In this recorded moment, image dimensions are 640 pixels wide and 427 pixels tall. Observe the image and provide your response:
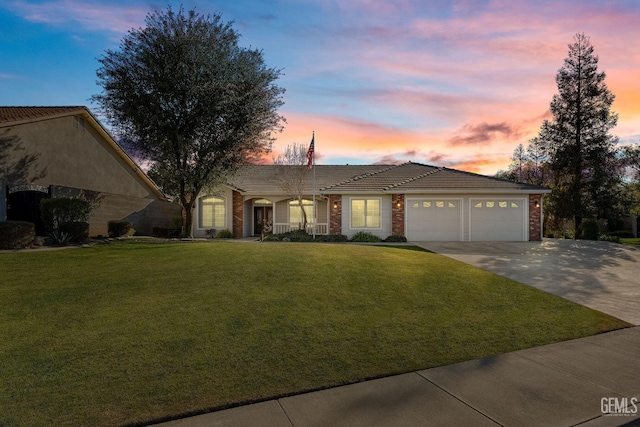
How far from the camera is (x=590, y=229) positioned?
72.7ft

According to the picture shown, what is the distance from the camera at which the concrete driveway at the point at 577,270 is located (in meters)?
7.89

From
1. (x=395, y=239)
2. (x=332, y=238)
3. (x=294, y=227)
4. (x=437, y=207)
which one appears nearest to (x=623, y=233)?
(x=437, y=207)

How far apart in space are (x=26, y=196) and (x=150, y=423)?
47.8 feet

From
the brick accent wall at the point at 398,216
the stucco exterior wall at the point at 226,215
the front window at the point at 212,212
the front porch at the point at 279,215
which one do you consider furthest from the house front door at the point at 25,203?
the brick accent wall at the point at 398,216

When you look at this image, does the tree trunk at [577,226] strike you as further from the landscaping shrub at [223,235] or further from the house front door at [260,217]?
the landscaping shrub at [223,235]

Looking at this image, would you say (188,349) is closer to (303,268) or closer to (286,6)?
(303,268)

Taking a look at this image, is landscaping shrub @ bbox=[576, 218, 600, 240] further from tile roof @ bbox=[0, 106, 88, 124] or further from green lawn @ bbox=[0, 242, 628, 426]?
tile roof @ bbox=[0, 106, 88, 124]

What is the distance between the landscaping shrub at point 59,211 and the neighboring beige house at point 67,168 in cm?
191

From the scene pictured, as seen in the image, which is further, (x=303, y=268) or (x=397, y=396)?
(x=303, y=268)

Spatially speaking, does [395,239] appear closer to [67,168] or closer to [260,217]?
[260,217]

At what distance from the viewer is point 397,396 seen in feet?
12.2

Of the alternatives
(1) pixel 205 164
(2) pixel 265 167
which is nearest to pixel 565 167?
(2) pixel 265 167

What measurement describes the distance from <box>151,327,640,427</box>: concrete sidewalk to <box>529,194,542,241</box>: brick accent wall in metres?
17.5

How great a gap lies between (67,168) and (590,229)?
29050 millimetres
